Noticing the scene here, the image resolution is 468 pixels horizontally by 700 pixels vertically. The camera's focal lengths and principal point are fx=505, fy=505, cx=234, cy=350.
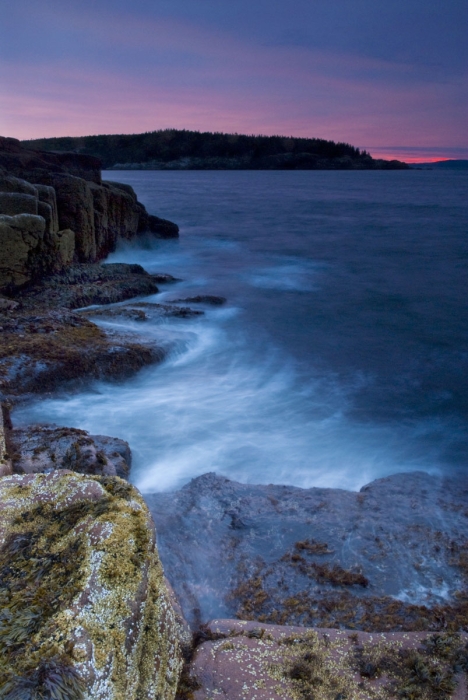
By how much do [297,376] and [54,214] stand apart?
7.47 meters

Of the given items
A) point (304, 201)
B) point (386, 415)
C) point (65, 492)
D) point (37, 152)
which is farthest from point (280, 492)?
point (304, 201)

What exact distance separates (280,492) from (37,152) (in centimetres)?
1568

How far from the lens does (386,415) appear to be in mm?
8031

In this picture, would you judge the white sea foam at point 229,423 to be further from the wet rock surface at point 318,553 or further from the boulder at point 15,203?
the boulder at point 15,203

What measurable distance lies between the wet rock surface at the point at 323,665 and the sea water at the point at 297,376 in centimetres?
306

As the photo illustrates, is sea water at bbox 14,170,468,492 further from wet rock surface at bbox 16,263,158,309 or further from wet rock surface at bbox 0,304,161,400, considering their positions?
wet rock surface at bbox 16,263,158,309

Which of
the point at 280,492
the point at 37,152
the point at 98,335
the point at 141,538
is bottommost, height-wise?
the point at 280,492

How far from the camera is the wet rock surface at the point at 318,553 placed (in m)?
3.59

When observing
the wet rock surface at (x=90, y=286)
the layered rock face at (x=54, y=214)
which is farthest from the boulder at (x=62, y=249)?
the wet rock surface at (x=90, y=286)

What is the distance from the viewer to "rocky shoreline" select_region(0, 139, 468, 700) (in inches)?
82.8

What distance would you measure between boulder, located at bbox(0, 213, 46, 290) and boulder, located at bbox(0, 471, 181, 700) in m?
8.46

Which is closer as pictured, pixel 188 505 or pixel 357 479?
pixel 188 505

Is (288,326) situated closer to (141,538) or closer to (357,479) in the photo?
(357,479)

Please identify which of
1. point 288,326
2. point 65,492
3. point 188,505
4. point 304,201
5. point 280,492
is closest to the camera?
point 65,492
